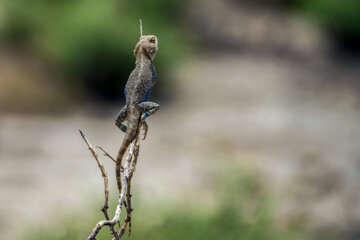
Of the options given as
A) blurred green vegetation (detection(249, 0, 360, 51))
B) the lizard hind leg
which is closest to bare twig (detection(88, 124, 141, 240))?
the lizard hind leg

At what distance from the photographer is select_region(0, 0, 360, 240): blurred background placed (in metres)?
10.2

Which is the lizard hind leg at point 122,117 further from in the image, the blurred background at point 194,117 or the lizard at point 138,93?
the blurred background at point 194,117

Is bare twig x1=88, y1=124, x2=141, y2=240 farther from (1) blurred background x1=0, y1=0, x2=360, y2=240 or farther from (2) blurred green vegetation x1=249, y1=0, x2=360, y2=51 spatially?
(2) blurred green vegetation x1=249, y1=0, x2=360, y2=51

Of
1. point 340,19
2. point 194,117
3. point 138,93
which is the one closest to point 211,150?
point 194,117

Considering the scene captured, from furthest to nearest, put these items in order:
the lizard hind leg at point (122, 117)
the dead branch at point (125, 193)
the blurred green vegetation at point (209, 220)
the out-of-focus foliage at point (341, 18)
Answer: the out-of-focus foliage at point (341, 18) → the blurred green vegetation at point (209, 220) → the lizard hind leg at point (122, 117) → the dead branch at point (125, 193)

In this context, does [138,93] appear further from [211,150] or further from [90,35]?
[90,35]

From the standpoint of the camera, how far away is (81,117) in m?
17.7

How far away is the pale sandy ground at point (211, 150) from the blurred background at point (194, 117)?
0.05m

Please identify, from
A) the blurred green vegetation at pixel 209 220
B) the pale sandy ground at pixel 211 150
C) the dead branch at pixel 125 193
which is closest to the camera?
the dead branch at pixel 125 193

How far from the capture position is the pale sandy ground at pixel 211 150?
11.9 m

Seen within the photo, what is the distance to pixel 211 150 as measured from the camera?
15188 millimetres

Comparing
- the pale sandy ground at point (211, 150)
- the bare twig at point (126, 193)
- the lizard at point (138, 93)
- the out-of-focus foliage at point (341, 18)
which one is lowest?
the bare twig at point (126, 193)

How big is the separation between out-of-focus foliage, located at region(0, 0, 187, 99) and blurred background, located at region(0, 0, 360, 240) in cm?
5

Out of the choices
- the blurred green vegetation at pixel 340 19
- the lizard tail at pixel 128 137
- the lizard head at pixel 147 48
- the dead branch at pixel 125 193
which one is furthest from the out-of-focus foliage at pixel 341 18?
the dead branch at pixel 125 193
